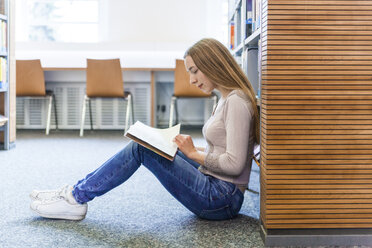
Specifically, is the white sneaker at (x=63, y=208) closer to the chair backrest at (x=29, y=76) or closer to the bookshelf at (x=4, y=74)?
the bookshelf at (x=4, y=74)

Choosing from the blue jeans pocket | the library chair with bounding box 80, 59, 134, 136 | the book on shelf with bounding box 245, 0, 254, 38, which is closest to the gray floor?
the blue jeans pocket

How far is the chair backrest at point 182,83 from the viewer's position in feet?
13.7

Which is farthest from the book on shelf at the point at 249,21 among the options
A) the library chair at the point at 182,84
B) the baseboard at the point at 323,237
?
the library chair at the point at 182,84

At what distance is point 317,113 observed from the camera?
1.30 m

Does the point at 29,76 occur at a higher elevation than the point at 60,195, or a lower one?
higher

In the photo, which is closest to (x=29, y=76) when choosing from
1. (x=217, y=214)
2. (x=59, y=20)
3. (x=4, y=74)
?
(x=4, y=74)

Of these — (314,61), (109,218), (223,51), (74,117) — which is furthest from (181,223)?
(74,117)

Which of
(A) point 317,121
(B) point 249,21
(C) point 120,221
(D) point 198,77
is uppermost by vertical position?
(B) point 249,21

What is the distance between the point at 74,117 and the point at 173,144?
3.46 m

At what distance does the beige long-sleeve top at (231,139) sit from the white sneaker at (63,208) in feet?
1.59

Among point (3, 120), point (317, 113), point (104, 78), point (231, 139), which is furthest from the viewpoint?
point (104, 78)

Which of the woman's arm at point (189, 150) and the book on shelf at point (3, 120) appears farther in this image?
the book on shelf at point (3, 120)

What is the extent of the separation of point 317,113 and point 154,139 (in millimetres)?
528

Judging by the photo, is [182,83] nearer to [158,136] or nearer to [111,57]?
[111,57]
